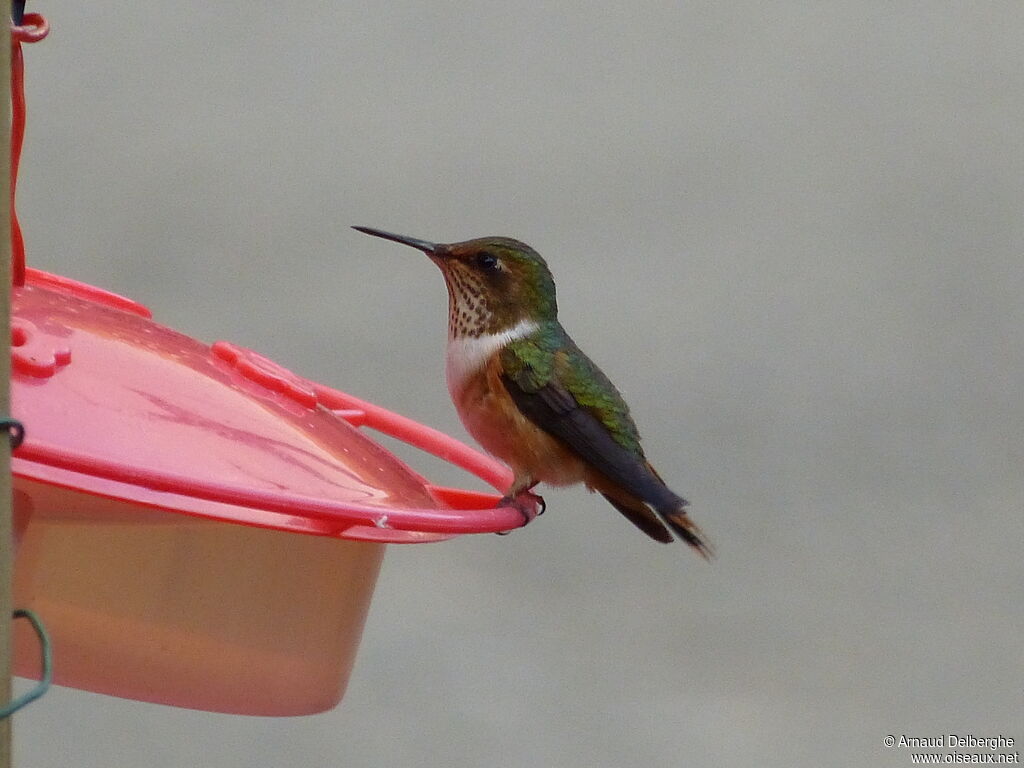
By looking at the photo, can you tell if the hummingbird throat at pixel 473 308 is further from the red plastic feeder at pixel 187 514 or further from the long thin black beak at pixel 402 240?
the red plastic feeder at pixel 187 514

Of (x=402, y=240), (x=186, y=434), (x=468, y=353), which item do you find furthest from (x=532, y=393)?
(x=186, y=434)

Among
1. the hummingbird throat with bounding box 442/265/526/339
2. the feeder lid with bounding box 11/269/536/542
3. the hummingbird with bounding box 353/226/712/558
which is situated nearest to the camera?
the feeder lid with bounding box 11/269/536/542

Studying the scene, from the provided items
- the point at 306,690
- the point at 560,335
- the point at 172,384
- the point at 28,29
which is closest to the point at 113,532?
the point at 172,384

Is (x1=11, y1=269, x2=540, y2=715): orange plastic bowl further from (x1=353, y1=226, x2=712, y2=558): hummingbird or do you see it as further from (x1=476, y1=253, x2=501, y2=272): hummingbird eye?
(x1=476, y1=253, x2=501, y2=272): hummingbird eye

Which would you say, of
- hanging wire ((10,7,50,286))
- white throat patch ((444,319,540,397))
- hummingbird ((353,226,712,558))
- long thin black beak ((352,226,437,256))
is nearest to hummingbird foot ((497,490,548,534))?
hummingbird ((353,226,712,558))

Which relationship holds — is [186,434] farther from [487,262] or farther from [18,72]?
[487,262]

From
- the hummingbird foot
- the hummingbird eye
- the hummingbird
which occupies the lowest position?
the hummingbird foot
